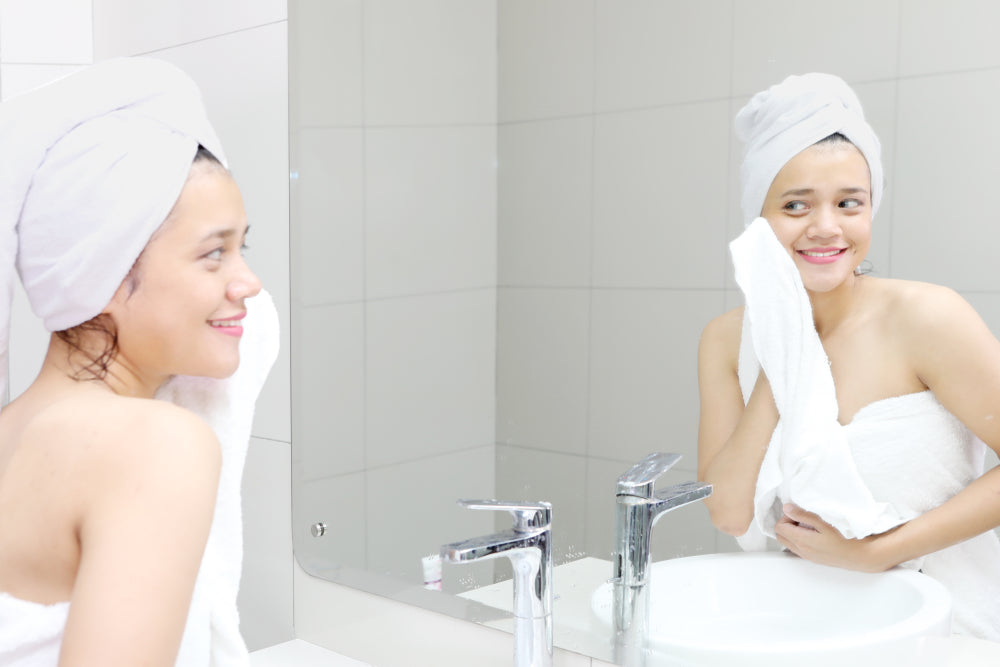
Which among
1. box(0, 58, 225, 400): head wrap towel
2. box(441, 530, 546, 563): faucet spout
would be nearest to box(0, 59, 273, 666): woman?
box(0, 58, 225, 400): head wrap towel

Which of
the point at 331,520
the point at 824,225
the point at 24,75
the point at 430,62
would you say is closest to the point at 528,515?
the point at 824,225

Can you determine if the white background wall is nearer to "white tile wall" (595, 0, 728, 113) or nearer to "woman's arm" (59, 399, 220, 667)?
"white tile wall" (595, 0, 728, 113)

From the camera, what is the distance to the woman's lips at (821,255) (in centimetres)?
98

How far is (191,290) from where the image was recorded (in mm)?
840

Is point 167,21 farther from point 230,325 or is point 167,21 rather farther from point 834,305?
point 834,305

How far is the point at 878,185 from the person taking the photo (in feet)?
3.11

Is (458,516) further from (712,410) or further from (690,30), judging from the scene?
(690,30)

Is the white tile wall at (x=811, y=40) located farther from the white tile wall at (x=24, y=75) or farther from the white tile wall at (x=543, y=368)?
the white tile wall at (x=24, y=75)

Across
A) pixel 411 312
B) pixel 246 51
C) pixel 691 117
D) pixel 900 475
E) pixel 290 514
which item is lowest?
pixel 290 514

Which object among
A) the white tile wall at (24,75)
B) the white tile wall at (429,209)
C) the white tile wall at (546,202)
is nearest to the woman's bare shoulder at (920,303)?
the white tile wall at (546,202)

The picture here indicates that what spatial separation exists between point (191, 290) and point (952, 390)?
2.34 ft

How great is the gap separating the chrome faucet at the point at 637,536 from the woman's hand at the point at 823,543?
9 centimetres

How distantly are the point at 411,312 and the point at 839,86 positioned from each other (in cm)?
66

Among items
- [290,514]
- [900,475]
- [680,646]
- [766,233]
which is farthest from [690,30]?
[290,514]
